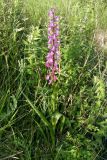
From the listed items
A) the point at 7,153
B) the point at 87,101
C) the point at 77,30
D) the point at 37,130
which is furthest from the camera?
the point at 77,30

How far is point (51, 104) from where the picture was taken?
2580mm

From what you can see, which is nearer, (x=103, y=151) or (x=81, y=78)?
(x=103, y=151)

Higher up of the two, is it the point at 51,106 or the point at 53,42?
the point at 53,42

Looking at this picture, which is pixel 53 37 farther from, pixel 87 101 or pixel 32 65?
pixel 87 101

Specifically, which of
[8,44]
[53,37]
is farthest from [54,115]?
[8,44]

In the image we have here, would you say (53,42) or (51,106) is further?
(51,106)

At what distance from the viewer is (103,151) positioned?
2.65 m

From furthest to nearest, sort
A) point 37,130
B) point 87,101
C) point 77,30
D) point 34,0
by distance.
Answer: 1. point 34,0
2. point 77,30
3. point 87,101
4. point 37,130

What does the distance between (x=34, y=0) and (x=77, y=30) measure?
46.5 inches

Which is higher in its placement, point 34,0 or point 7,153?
point 34,0

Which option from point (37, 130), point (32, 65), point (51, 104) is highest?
point (32, 65)

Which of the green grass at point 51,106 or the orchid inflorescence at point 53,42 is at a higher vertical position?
the orchid inflorescence at point 53,42

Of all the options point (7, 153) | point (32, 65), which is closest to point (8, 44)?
point (32, 65)

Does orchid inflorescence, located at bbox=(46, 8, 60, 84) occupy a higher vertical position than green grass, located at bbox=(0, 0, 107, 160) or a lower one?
higher
